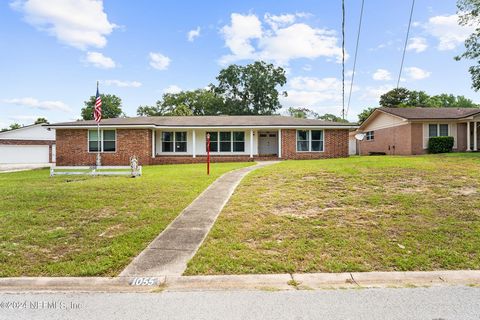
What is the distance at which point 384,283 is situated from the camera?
3.97m

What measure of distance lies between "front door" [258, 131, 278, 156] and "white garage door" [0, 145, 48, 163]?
2393cm

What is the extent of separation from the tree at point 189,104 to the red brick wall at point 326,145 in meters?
27.6

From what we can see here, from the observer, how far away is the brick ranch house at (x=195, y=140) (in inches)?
793

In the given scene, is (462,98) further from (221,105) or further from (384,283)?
(384,283)

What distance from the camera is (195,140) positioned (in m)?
22.0

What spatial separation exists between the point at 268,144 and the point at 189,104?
30463 mm

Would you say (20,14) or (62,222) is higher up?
(20,14)

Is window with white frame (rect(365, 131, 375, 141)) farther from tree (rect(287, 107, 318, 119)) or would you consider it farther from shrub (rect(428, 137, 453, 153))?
tree (rect(287, 107, 318, 119))

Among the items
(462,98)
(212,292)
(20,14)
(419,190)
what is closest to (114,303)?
(212,292)

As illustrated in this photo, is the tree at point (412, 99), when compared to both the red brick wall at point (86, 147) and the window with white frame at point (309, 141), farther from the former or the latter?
the red brick wall at point (86, 147)

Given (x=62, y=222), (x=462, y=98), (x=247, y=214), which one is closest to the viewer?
(x=62, y=222)

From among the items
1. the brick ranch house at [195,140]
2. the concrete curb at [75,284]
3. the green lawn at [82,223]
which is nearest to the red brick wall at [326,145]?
the brick ranch house at [195,140]

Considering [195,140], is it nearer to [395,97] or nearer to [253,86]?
[253,86]

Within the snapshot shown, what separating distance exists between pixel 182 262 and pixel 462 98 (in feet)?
276
